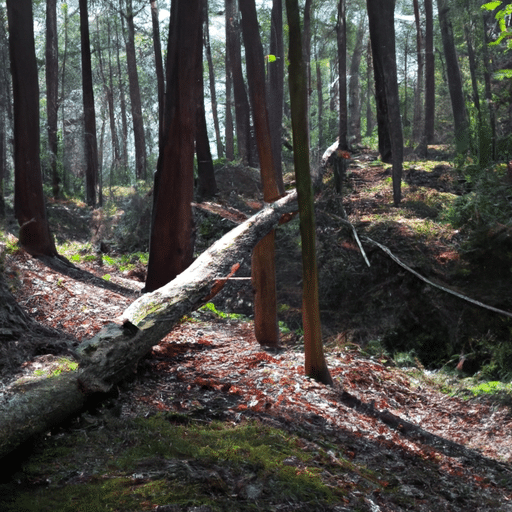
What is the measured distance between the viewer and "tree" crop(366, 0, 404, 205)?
10.5 meters

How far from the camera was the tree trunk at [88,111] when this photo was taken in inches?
676

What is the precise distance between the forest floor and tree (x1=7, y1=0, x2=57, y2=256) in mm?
995

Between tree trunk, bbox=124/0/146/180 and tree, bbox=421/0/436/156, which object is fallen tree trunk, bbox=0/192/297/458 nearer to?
tree, bbox=421/0/436/156

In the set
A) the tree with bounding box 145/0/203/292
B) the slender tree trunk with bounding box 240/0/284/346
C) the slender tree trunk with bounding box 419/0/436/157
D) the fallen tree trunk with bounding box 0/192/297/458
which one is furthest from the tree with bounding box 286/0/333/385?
the slender tree trunk with bounding box 419/0/436/157

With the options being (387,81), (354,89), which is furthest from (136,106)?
(387,81)

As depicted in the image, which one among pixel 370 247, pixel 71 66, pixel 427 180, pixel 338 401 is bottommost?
pixel 338 401

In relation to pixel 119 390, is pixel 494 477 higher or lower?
lower

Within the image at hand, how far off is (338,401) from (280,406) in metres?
0.67

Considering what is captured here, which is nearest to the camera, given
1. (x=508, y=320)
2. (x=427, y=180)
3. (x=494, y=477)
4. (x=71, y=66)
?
(x=494, y=477)

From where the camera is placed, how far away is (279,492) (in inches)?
106

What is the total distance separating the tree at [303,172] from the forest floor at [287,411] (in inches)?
24.9

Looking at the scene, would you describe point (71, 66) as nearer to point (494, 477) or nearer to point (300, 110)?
point (300, 110)

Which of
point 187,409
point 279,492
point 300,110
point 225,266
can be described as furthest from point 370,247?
point 279,492

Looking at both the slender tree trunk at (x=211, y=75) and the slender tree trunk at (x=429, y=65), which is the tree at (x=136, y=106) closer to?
the slender tree trunk at (x=211, y=75)
